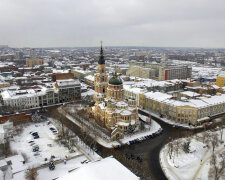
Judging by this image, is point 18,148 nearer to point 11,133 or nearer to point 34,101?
point 11,133

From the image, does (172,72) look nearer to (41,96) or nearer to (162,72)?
(162,72)

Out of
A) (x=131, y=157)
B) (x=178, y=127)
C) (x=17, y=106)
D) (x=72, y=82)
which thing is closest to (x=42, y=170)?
(x=131, y=157)

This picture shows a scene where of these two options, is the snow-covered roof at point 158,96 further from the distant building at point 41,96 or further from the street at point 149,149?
the distant building at point 41,96

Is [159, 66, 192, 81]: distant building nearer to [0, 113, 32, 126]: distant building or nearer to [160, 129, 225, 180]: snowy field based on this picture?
[160, 129, 225, 180]: snowy field

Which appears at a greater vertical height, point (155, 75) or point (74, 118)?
point (155, 75)

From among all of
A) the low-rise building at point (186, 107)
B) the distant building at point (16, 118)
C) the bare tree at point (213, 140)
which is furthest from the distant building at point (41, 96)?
the bare tree at point (213, 140)

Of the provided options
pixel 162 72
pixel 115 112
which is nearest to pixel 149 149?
pixel 115 112

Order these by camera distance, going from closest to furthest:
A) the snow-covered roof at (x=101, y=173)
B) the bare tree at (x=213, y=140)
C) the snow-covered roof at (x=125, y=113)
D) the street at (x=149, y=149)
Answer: the snow-covered roof at (x=101, y=173) < the street at (x=149, y=149) < the bare tree at (x=213, y=140) < the snow-covered roof at (x=125, y=113)
